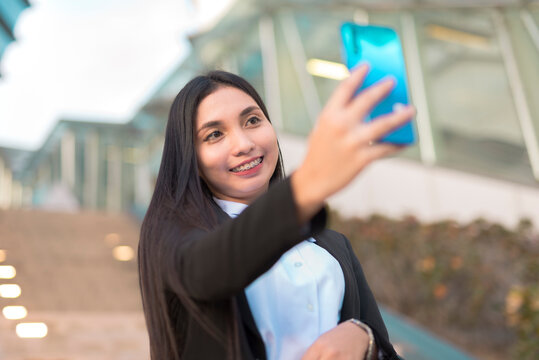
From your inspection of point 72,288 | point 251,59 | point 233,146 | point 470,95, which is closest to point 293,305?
point 233,146

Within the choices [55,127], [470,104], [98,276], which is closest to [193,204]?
[98,276]

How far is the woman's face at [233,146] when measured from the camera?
1349 millimetres

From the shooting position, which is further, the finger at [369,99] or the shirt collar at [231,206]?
the shirt collar at [231,206]

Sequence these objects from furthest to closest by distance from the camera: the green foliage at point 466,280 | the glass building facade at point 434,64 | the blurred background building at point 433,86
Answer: the glass building facade at point 434,64
the blurred background building at point 433,86
the green foliage at point 466,280

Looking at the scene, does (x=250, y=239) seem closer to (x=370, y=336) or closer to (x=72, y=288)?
(x=370, y=336)

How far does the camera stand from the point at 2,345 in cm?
421

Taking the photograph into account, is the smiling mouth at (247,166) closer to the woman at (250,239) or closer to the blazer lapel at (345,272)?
the woman at (250,239)

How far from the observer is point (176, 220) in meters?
1.22

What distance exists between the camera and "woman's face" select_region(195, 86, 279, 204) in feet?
4.42

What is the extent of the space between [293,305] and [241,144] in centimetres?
40

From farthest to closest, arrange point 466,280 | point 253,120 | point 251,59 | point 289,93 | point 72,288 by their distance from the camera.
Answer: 1. point 251,59
2. point 289,93
3. point 72,288
4. point 466,280
5. point 253,120

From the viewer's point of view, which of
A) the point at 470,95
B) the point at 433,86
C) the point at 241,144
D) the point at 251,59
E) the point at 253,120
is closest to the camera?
the point at 241,144

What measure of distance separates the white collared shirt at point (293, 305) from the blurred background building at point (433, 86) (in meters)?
3.88

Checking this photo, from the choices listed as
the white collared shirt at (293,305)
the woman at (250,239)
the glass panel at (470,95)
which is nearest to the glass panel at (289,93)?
the glass panel at (470,95)
